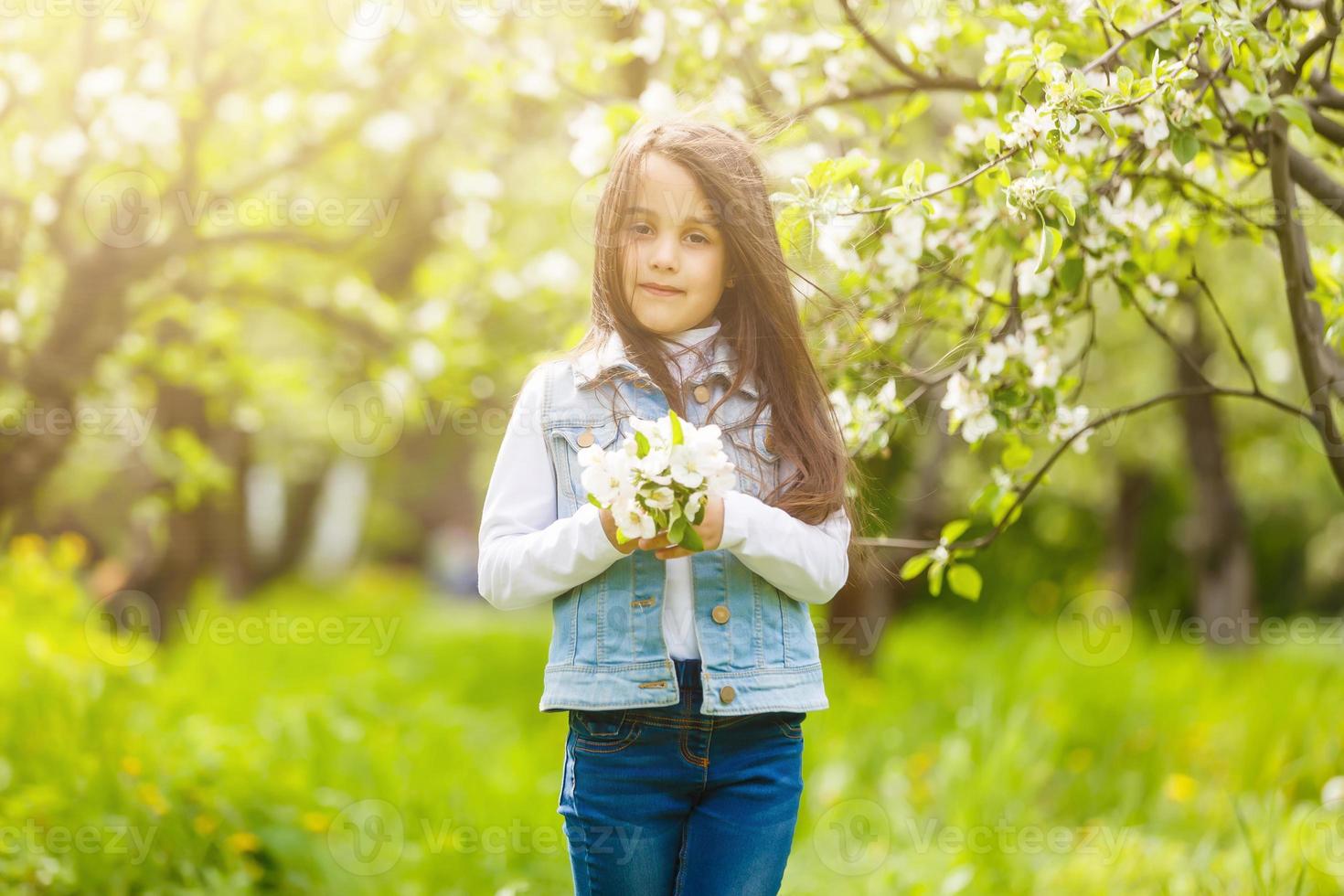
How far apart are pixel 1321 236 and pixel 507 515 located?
4592mm

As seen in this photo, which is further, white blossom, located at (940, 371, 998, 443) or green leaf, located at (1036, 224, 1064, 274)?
white blossom, located at (940, 371, 998, 443)

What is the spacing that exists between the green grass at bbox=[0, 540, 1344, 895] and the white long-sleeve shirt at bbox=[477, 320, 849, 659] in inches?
42.0

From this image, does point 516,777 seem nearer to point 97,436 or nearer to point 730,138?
point 97,436

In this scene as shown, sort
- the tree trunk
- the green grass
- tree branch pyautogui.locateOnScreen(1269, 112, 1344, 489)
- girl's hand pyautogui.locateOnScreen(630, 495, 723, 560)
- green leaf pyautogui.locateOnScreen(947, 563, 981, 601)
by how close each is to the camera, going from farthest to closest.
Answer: the tree trunk < the green grass < green leaf pyautogui.locateOnScreen(947, 563, 981, 601) < tree branch pyautogui.locateOnScreen(1269, 112, 1344, 489) < girl's hand pyautogui.locateOnScreen(630, 495, 723, 560)

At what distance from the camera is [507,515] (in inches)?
69.7

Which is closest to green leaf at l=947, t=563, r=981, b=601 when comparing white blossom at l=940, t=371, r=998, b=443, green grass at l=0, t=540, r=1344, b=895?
white blossom at l=940, t=371, r=998, b=443

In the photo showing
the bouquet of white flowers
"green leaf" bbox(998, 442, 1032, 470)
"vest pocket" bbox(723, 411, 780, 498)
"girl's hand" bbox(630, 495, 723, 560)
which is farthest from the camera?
"green leaf" bbox(998, 442, 1032, 470)

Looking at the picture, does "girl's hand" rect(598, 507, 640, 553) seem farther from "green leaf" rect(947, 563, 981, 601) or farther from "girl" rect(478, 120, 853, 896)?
"green leaf" rect(947, 563, 981, 601)

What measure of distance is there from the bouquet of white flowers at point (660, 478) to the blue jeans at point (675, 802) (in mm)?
355

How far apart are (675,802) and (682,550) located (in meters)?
0.43

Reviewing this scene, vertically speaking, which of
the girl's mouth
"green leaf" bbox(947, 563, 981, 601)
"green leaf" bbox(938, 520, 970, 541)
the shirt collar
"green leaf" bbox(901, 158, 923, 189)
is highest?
"green leaf" bbox(901, 158, 923, 189)

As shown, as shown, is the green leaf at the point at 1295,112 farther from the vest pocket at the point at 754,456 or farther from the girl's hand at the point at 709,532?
the girl's hand at the point at 709,532

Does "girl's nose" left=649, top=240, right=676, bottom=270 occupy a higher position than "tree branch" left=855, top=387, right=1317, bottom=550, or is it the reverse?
"girl's nose" left=649, top=240, right=676, bottom=270

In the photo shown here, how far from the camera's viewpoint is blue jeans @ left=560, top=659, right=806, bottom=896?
1.74 meters
